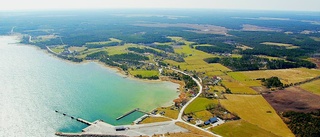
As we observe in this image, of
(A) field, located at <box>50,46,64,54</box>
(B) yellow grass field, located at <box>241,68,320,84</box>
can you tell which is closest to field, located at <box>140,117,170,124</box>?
(B) yellow grass field, located at <box>241,68,320,84</box>

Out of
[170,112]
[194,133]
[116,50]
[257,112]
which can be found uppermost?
[116,50]

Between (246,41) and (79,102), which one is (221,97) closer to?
(79,102)

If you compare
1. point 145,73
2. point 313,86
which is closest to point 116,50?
point 145,73

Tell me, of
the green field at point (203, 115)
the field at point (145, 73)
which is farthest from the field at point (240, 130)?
the field at point (145, 73)

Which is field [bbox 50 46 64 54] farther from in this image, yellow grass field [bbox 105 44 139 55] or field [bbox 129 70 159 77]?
field [bbox 129 70 159 77]

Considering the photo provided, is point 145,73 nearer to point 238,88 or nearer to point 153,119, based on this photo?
point 238,88

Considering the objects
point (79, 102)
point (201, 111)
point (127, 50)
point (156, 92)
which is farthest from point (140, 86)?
point (127, 50)
